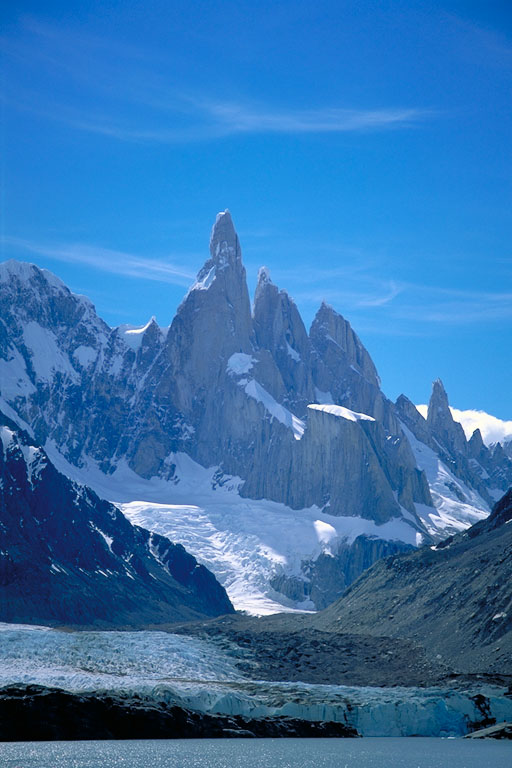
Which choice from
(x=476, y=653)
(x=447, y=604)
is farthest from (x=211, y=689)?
(x=447, y=604)

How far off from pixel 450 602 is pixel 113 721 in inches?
2696

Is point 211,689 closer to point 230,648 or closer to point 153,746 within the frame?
point 153,746

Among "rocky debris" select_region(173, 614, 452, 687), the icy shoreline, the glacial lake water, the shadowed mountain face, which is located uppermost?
the shadowed mountain face

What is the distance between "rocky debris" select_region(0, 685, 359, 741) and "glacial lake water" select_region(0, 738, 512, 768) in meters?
2.57

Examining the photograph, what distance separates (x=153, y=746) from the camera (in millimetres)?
94000

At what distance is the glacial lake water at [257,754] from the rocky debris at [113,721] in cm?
257

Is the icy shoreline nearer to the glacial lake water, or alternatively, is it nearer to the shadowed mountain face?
the glacial lake water

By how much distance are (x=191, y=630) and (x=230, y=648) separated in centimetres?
4401

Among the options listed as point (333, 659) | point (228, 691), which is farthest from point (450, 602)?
point (228, 691)

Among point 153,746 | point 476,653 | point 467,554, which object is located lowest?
point 153,746

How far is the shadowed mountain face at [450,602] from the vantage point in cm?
13850

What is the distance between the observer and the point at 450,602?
516 ft

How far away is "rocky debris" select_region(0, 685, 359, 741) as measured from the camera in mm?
98250

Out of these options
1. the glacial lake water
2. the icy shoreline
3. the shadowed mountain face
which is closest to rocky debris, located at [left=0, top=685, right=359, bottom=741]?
the icy shoreline
